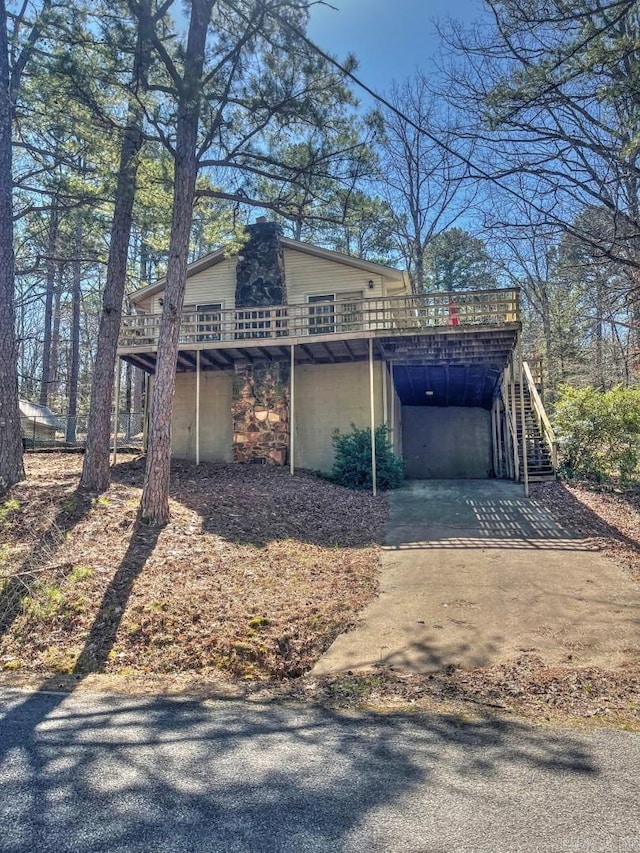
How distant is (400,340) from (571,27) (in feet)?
23.9

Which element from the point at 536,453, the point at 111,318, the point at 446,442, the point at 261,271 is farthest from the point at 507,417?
the point at 111,318

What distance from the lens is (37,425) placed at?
1720 cm

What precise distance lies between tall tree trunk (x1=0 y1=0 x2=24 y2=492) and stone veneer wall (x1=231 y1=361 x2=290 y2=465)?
5886 mm

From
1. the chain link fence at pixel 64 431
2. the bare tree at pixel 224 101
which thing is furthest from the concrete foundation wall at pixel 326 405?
the bare tree at pixel 224 101

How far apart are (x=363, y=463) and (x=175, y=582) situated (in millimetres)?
7127

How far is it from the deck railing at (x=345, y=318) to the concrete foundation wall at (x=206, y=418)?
131 centimetres

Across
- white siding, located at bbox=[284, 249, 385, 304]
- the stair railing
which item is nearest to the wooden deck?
white siding, located at bbox=[284, 249, 385, 304]

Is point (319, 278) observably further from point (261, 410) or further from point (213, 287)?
point (261, 410)

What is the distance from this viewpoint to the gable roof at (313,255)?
1490 cm

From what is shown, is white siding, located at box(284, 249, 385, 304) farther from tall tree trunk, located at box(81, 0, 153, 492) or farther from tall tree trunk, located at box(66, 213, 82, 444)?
tall tree trunk, located at box(66, 213, 82, 444)

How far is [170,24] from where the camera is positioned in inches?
346

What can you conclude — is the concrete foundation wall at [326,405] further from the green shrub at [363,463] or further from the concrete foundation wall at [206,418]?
the concrete foundation wall at [206,418]

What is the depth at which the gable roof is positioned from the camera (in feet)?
48.9

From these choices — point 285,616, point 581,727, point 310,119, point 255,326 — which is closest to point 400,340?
point 255,326
